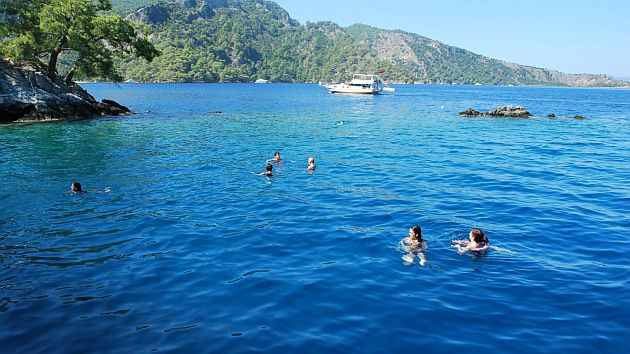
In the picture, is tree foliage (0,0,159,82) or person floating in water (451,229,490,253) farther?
tree foliage (0,0,159,82)

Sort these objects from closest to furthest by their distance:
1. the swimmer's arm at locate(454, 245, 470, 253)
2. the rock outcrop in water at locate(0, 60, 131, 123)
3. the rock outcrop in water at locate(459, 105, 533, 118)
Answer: the swimmer's arm at locate(454, 245, 470, 253) → the rock outcrop in water at locate(0, 60, 131, 123) → the rock outcrop in water at locate(459, 105, 533, 118)

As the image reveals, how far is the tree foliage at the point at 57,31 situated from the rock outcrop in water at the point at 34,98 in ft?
7.60

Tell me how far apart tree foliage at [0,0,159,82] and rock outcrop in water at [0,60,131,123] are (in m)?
2.32

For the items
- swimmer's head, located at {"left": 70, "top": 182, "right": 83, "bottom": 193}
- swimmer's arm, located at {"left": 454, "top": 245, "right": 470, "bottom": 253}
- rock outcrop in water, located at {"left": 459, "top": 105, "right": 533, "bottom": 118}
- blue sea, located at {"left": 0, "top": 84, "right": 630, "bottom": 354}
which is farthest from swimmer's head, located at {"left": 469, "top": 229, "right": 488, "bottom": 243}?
rock outcrop in water, located at {"left": 459, "top": 105, "right": 533, "bottom": 118}

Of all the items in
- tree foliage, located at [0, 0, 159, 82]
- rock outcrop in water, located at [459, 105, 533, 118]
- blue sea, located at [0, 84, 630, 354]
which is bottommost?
blue sea, located at [0, 84, 630, 354]

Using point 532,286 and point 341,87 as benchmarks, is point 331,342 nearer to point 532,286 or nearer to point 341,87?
point 532,286

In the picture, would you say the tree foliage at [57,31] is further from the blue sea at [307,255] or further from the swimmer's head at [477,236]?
the swimmer's head at [477,236]

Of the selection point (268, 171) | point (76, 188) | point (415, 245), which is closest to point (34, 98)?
point (76, 188)

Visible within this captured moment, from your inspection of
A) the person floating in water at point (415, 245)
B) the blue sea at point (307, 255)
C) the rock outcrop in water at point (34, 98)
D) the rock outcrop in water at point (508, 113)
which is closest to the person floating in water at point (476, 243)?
the blue sea at point (307, 255)

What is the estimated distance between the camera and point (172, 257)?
13844 mm

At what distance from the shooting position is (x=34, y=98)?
1930 inches

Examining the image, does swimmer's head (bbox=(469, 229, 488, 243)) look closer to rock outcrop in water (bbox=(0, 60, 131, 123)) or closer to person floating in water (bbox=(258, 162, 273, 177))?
person floating in water (bbox=(258, 162, 273, 177))

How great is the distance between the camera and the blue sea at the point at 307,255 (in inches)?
379

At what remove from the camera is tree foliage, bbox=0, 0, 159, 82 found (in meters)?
50.8
